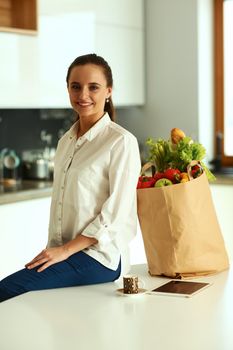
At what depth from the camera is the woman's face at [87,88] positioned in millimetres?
2324

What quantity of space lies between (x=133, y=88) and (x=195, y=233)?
9.39 ft

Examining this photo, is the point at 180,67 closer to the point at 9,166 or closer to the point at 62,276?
the point at 9,166

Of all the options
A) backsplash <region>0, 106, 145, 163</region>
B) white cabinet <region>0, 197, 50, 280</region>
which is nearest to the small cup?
white cabinet <region>0, 197, 50, 280</region>

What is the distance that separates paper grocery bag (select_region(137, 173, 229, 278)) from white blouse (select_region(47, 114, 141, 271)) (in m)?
0.06

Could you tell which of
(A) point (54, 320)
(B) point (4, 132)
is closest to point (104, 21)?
(B) point (4, 132)

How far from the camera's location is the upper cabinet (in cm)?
413

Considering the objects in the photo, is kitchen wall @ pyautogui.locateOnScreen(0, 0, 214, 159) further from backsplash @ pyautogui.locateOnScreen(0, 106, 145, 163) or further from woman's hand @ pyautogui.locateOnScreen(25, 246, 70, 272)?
woman's hand @ pyautogui.locateOnScreen(25, 246, 70, 272)

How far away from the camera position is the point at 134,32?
16.4 feet

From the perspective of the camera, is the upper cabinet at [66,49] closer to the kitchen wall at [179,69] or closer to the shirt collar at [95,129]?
the kitchen wall at [179,69]

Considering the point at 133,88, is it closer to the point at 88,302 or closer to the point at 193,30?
the point at 193,30

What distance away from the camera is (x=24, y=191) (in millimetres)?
3936

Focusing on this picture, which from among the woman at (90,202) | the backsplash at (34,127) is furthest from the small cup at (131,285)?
the backsplash at (34,127)

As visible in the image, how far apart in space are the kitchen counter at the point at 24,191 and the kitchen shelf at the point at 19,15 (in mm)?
876

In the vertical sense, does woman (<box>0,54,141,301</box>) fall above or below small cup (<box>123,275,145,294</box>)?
above
